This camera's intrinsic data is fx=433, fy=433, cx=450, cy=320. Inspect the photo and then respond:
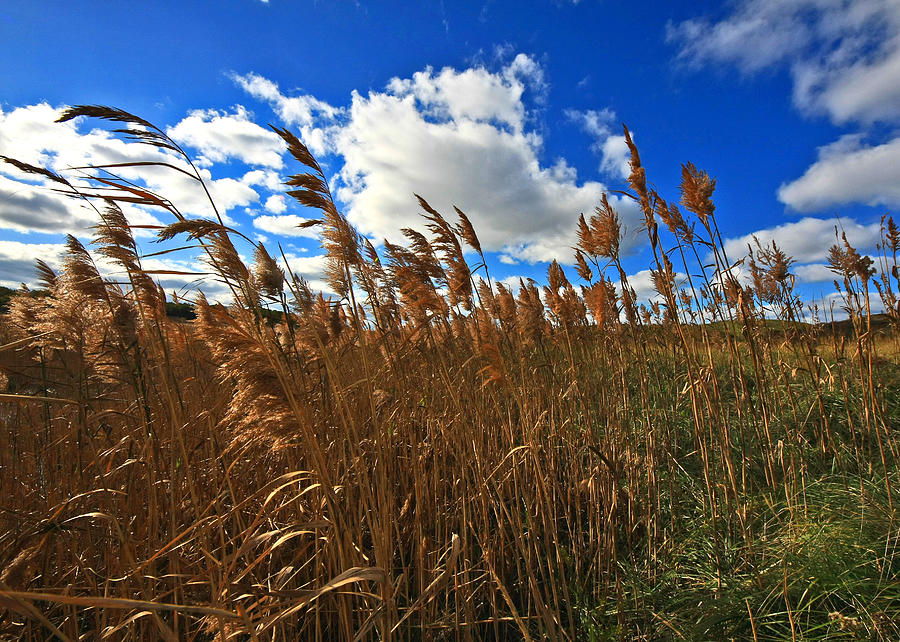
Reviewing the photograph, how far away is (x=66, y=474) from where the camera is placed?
2.53 metres

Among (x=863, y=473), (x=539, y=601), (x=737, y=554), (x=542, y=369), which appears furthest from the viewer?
(x=542, y=369)

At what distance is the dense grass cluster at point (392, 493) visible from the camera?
1.72 m

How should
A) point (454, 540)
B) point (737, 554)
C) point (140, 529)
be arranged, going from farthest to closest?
point (737, 554)
point (140, 529)
point (454, 540)

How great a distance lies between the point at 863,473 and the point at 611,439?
1732 millimetres

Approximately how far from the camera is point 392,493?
2158mm

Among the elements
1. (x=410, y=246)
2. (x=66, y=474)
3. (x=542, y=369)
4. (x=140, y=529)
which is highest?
(x=410, y=246)

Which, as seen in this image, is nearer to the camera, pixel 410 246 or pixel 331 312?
pixel 410 246

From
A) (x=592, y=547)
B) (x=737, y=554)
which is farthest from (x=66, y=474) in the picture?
(x=737, y=554)

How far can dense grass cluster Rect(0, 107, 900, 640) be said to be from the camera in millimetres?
1718

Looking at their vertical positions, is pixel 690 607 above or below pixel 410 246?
below

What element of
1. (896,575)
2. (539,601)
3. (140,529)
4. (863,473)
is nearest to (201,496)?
(140,529)

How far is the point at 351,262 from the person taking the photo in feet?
8.39

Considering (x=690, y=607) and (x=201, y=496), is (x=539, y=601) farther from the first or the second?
(x=201, y=496)

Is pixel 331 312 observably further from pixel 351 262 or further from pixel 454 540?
pixel 454 540
